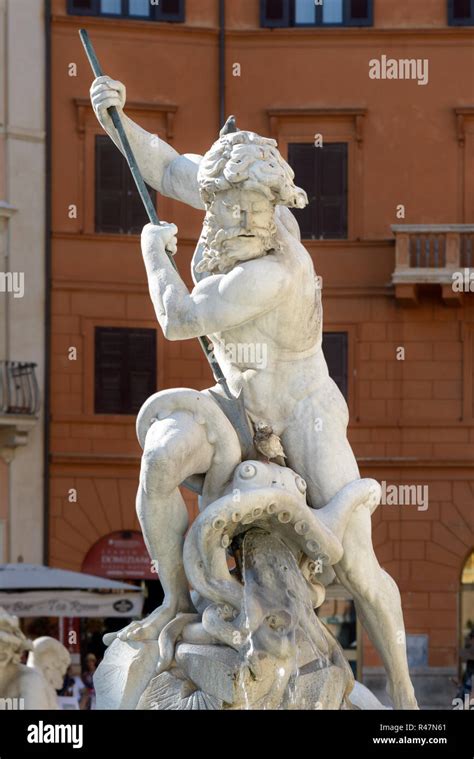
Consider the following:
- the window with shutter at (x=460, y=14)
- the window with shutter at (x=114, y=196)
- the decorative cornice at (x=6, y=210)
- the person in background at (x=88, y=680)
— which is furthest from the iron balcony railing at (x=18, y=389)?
the window with shutter at (x=460, y=14)

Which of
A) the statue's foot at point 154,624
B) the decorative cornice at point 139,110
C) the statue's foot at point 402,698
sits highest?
the decorative cornice at point 139,110

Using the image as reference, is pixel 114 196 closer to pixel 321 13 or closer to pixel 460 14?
pixel 321 13

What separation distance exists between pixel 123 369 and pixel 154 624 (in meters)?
26.6

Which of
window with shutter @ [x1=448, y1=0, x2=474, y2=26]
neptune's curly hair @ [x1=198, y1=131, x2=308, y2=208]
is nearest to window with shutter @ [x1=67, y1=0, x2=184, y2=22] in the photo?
window with shutter @ [x1=448, y1=0, x2=474, y2=26]

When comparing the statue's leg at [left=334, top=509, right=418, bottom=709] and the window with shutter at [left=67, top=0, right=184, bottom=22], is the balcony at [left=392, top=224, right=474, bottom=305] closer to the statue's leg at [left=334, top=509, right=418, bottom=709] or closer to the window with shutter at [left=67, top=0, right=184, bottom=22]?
the window with shutter at [left=67, top=0, right=184, bottom=22]

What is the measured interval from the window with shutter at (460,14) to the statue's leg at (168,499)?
28017mm

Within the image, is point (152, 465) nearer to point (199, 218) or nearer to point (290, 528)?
point (290, 528)

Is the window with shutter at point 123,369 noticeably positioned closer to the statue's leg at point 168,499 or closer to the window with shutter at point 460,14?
the window with shutter at point 460,14

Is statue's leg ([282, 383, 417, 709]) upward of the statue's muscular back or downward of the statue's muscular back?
downward

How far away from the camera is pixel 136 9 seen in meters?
37.6

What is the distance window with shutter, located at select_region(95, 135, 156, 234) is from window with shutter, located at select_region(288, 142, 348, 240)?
2385 mm

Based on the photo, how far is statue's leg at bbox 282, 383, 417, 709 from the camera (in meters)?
10.4

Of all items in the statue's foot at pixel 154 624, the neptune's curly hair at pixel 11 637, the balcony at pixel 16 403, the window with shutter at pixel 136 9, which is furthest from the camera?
the window with shutter at pixel 136 9

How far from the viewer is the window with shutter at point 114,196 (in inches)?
1455
